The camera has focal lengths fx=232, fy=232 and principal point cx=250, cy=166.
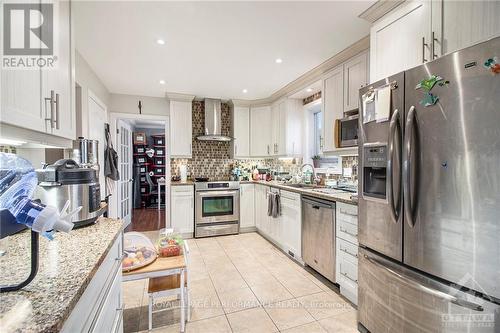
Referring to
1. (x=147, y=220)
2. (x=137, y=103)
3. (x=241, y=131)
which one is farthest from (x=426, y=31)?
(x=147, y=220)

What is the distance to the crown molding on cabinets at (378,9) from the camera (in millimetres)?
1737

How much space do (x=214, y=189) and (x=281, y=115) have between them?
5.77 ft

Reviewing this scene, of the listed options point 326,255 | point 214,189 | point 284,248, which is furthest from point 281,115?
point 326,255

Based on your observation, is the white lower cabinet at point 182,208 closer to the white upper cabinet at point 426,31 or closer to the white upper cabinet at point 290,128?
the white upper cabinet at point 290,128

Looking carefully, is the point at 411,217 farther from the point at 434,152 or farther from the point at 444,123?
the point at 444,123

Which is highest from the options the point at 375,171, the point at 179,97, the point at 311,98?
the point at 179,97

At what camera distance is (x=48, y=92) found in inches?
A: 49.6

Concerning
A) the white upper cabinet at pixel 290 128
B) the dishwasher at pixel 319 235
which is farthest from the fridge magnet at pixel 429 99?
the white upper cabinet at pixel 290 128

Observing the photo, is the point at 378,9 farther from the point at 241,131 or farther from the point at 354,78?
the point at 241,131

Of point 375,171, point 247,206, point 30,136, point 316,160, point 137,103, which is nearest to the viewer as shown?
point 30,136

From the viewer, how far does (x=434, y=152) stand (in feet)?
4.09

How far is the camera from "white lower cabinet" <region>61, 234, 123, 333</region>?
75 cm

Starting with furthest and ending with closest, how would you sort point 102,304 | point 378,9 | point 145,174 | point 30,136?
point 145,174 < point 378,9 < point 30,136 < point 102,304

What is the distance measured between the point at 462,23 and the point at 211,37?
6.21 ft
